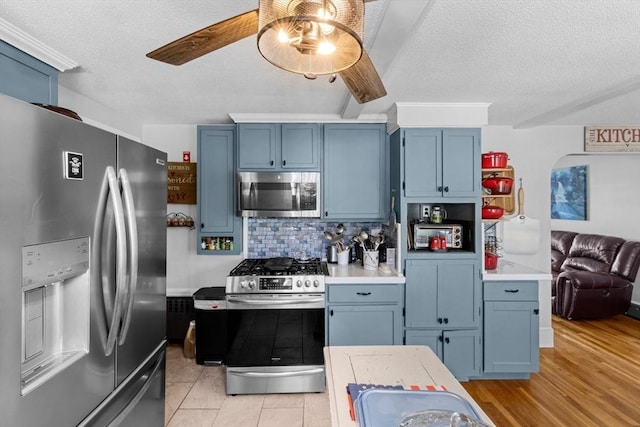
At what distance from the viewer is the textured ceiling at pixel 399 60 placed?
1.50m

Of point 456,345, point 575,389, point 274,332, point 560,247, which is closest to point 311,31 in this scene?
point 274,332

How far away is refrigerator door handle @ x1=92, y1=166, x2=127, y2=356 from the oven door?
1402mm

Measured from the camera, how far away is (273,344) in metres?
2.68

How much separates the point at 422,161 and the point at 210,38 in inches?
84.7

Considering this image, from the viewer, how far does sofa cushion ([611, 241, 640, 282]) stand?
13.9 ft

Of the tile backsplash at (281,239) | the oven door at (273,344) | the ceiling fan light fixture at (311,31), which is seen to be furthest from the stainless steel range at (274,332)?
the ceiling fan light fixture at (311,31)

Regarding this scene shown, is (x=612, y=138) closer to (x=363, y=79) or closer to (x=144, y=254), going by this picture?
(x=363, y=79)

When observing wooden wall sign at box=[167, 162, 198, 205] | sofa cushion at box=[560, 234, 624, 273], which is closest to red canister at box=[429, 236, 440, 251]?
A: wooden wall sign at box=[167, 162, 198, 205]

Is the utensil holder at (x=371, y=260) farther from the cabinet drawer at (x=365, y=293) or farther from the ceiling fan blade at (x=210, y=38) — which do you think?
the ceiling fan blade at (x=210, y=38)

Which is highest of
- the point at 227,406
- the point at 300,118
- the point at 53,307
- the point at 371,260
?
the point at 300,118

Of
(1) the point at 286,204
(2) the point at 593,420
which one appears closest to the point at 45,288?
(1) the point at 286,204

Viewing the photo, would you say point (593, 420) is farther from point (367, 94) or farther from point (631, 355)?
point (367, 94)

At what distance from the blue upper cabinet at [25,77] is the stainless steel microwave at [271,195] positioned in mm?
A: 1428

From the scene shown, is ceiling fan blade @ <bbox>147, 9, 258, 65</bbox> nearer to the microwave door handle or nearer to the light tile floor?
the microwave door handle
